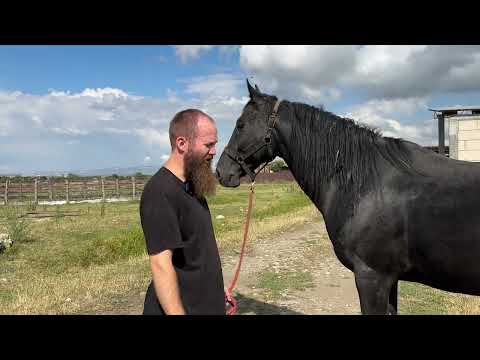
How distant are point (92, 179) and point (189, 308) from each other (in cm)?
3718

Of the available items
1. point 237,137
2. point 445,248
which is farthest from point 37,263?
point 445,248

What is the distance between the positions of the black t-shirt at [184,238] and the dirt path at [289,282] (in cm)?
334

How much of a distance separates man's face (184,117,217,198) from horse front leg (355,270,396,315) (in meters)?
1.78

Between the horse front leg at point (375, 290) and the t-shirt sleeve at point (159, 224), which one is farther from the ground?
the t-shirt sleeve at point (159, 224)

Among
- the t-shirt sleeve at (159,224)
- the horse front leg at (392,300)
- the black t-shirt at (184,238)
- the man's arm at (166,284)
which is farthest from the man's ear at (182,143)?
the horse front leg at (392,300)

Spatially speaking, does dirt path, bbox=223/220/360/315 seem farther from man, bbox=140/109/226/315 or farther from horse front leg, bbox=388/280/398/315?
man, bbox=140/109/226/315

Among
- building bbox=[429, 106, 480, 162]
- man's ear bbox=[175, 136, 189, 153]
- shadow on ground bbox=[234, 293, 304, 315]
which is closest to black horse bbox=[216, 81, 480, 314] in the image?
man's ear bbox=[175, 136, 189, 153]

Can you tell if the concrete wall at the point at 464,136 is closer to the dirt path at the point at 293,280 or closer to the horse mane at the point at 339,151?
the dirt path at the point at 293,280

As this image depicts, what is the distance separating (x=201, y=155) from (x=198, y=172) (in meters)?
0.10

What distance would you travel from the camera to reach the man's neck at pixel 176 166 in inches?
80.0

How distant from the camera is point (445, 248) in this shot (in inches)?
110

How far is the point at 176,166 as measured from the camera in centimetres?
204

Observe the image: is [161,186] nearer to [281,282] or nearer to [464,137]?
[281,282]

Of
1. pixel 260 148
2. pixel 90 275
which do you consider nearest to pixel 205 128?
pixel 260 148
